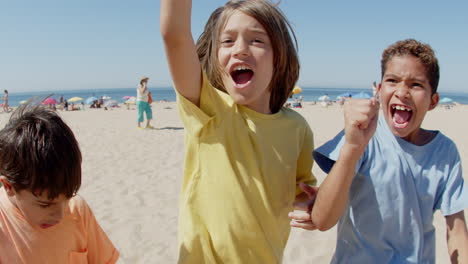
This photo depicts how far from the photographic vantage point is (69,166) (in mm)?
1305

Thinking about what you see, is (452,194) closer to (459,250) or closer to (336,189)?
(459,250)

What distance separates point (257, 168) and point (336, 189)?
0.30m

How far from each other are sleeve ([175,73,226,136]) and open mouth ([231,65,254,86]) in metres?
0.14

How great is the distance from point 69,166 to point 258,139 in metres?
0.73

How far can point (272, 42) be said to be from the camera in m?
1.46

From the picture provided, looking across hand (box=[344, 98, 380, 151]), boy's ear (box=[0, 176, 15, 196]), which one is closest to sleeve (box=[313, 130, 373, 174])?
hand (box=[344, 98, 380, 151])

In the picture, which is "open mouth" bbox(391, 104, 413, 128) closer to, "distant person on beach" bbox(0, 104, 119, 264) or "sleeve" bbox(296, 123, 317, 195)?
"sleeve" bbox(296, 123, 317, 195)

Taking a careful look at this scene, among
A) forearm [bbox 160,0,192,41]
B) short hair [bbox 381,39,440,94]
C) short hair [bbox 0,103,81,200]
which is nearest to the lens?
forearm [bbox 160,0,192,41]

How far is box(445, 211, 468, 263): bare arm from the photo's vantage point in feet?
4.64

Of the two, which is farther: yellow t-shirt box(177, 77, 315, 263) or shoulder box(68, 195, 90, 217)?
shoulder box(68, 195, 90, 217)

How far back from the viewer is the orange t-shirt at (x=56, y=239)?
136cm

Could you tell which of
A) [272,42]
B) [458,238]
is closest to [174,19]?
[272,42]

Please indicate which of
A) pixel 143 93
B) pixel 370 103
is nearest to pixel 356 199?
pixel 370 103

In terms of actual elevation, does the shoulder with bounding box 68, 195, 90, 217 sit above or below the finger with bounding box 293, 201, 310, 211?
below
